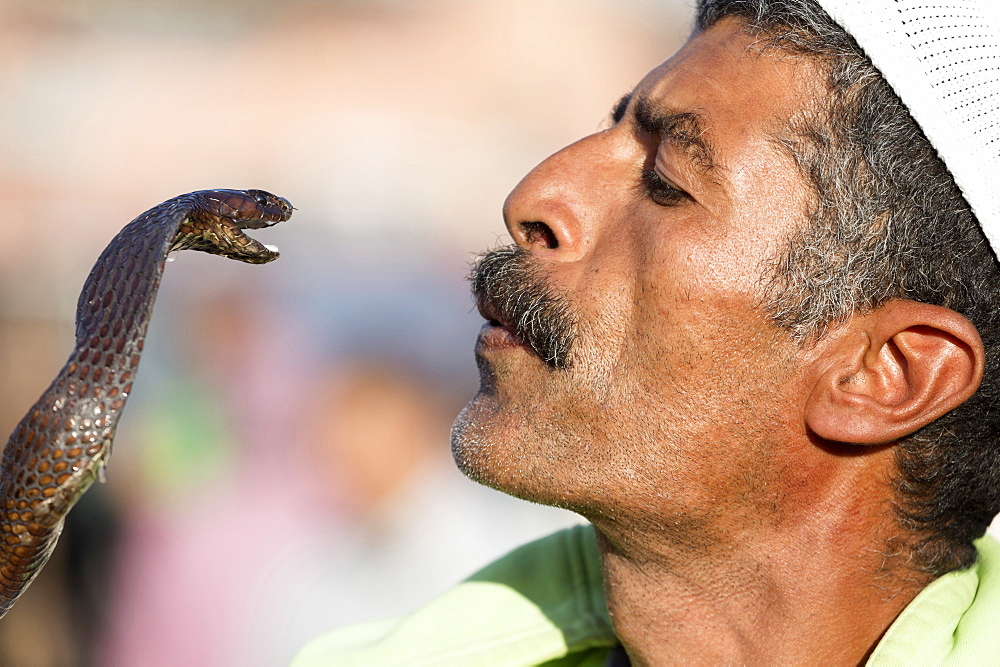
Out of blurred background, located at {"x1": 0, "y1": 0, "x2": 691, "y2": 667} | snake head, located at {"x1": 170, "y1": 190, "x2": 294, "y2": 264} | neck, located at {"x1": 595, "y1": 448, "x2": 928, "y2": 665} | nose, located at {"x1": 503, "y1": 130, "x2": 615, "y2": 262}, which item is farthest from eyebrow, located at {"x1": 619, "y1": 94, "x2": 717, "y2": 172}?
blurred background, located at {"x1": 0, "y1": 0, "x2": 691, "y2": 667}

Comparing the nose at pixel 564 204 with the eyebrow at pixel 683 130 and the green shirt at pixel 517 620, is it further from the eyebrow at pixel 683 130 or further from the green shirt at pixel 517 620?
the green shirt at pixel 517 620

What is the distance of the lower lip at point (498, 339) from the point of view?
2.16 m

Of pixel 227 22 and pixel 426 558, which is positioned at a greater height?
pixel 227 22

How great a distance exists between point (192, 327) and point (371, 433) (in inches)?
39.7

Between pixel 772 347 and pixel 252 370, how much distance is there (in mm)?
3415

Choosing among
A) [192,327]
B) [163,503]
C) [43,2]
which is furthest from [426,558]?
A: [43,2]

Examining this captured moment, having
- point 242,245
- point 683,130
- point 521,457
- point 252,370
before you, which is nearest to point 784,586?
point 521,457

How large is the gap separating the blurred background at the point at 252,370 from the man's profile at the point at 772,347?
1.21 metres

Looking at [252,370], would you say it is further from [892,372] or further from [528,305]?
[892,372]

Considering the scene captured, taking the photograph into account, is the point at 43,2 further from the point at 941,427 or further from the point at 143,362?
the point at 941,427

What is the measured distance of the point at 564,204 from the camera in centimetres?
217

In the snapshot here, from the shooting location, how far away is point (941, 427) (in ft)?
6.98

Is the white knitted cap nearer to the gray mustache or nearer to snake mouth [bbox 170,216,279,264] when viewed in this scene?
the gray mustache

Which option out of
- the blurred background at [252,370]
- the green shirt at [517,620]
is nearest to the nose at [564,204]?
the green shirt at [517,620]
